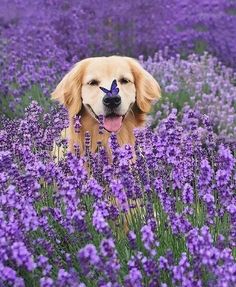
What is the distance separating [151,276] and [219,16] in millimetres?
8079

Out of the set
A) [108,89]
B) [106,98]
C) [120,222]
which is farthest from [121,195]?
[108,89]

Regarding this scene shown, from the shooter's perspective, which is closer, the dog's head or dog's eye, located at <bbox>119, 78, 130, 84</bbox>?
the dog's head

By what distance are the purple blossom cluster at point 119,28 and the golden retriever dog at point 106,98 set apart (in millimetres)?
4052

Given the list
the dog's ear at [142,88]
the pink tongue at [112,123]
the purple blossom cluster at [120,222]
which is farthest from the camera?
the dog's ear at [142,88]

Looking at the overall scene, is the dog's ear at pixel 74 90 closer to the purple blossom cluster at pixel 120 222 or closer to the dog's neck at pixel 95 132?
the dog's neck at pixel 95 132

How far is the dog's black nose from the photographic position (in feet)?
12.4

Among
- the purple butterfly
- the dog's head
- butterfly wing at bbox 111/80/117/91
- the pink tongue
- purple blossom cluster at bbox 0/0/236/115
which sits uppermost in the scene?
butterfly wing at bbox 111/80/117/91

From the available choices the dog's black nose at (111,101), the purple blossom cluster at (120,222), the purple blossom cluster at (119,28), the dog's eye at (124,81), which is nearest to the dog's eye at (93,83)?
the dog's eye at (124,81)

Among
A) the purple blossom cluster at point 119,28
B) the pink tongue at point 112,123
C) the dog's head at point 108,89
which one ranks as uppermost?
the dog's head at point 108,89

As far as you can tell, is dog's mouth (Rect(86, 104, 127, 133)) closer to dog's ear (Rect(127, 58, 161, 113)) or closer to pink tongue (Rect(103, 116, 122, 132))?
pink tongue (Rect(103, 116, 122, 132))

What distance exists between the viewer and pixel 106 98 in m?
3.78

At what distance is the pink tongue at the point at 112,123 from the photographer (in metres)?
3.88

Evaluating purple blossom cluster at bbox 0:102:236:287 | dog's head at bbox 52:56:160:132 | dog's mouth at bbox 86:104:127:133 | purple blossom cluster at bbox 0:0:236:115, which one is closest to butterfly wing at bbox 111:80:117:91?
dog's head at bbox 52:56:160:132

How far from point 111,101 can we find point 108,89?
121 millimetres
